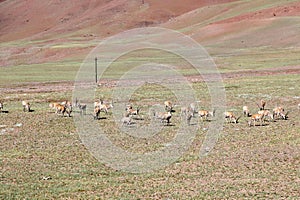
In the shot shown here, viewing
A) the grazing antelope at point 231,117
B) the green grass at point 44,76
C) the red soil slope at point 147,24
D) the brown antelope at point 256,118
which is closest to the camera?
the brown antelope at point 256,118

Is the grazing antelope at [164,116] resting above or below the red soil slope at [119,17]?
below

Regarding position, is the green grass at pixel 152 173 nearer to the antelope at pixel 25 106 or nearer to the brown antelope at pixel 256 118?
the brown antelope at pixel 256 118

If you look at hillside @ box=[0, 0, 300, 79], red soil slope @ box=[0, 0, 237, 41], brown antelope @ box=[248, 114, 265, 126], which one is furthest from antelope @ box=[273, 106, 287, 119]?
red soil slope @ box=[0, 0, 237, 41]

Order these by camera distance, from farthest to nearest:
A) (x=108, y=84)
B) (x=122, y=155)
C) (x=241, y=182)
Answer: (x=108, y=84), (x=122, y=155), (x=241, y=182)

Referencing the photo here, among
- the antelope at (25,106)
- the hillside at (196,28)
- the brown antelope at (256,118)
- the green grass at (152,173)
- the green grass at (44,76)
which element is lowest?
the green grass at (152,173)

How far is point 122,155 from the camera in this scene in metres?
23.6

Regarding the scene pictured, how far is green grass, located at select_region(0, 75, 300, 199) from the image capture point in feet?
59.6

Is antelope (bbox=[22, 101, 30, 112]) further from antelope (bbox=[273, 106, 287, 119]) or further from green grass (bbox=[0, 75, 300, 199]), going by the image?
antelope (bbox=[273, 106, 287, 119])

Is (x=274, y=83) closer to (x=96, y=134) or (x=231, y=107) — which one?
(x=231, y=107)

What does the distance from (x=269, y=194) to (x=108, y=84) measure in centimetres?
3873

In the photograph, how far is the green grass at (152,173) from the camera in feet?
59.6

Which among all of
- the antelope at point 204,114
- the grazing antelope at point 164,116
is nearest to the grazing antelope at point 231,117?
the antelope at point 204,114

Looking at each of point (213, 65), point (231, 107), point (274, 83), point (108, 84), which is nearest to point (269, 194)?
point (231, 107)

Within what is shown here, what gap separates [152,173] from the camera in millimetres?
20719
